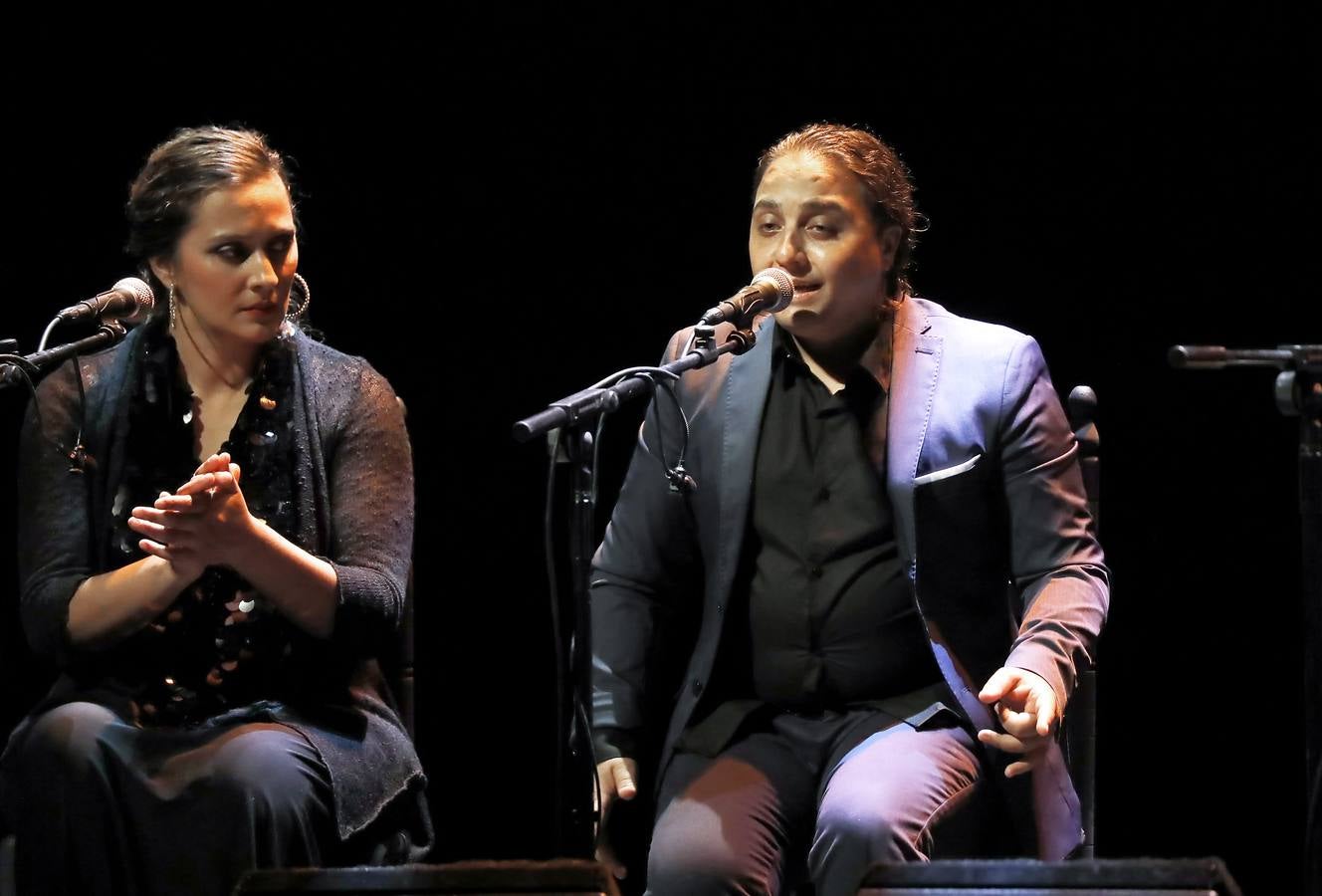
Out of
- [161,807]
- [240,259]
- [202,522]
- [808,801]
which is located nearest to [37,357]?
[202,522]

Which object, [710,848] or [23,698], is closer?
[710,848]

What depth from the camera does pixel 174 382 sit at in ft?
A: 9.55

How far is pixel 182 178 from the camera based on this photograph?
2854mm

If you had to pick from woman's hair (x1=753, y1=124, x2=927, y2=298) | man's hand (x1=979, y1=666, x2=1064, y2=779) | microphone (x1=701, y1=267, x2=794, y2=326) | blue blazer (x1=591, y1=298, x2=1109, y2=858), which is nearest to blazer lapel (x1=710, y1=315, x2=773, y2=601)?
blue blazer (x1=591, y1=298, x2=1109, y2=858)

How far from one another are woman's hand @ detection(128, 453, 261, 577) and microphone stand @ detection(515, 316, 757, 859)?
1.83ft

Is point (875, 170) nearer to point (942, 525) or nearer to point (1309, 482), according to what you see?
point (942, 525)

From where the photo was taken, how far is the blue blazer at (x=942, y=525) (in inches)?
104

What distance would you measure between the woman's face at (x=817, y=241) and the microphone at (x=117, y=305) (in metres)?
0.98

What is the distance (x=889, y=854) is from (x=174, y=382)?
1438 mm

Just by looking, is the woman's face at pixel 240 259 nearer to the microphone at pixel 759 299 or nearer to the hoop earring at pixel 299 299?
the hoop earring at pixel 299 299

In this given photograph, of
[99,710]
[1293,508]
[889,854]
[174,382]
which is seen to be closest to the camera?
[889,854]

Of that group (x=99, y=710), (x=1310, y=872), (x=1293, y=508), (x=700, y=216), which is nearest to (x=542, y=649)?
Answer: (x=700, y=216)

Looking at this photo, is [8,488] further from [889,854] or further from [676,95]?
[889,854]

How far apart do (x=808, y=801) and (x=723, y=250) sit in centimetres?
140
